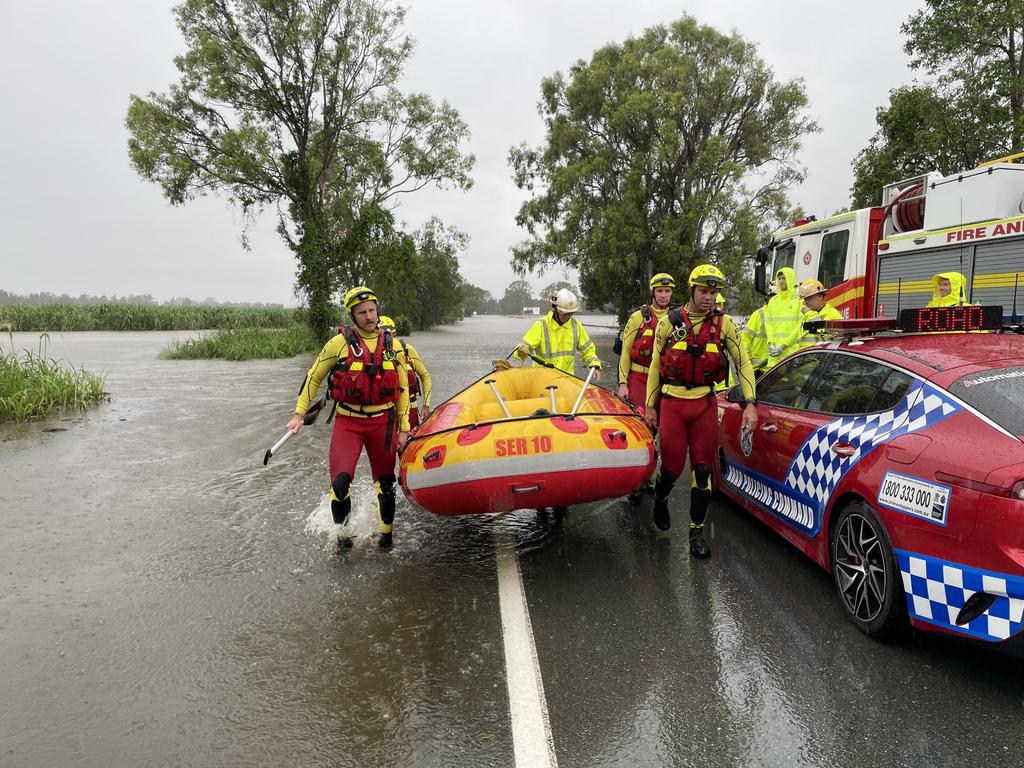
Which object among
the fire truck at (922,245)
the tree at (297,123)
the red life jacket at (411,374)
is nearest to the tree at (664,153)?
the tree at (297,123)

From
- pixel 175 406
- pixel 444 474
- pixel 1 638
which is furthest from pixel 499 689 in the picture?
pixel 175 406

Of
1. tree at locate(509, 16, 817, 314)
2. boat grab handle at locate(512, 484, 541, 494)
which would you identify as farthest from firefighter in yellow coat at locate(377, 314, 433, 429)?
tree at locate(509, 16, 817, 314)

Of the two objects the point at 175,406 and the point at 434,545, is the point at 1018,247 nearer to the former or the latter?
the point at 434,545

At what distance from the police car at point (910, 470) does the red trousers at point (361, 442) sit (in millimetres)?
2664

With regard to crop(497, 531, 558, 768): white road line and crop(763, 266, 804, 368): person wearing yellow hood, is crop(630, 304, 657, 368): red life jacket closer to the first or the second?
crop(763, 266, 804, 368): person wearing yellow hood

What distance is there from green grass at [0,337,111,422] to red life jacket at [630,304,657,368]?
9.47 metres

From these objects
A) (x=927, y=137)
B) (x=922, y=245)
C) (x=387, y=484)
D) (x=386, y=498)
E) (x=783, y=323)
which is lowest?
(x=386, y=498)

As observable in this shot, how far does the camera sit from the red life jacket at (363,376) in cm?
461

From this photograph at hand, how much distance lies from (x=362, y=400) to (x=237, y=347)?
19882mm

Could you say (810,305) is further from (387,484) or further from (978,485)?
(387,484)

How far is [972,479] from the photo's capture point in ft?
8.82

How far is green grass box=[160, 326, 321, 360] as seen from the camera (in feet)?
74.4

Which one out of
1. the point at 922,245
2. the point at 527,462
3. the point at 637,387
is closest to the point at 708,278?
the point at 527,462

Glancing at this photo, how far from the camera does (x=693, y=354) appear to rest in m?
4.58
